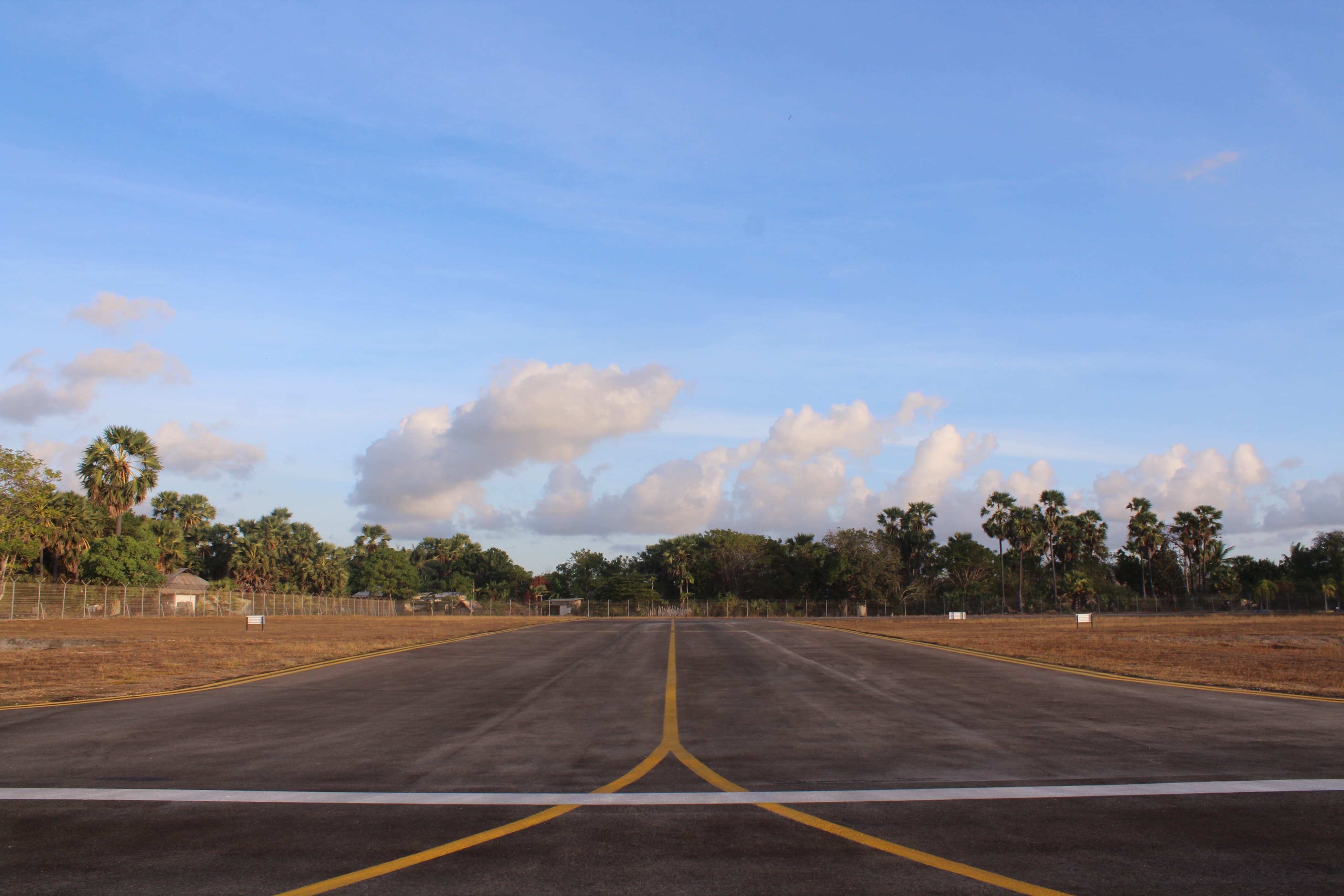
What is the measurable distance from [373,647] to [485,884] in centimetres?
2245

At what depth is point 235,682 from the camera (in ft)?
49.6

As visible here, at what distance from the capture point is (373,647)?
25219mm

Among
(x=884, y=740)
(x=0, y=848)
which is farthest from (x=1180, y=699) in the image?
(x=0, y=848)

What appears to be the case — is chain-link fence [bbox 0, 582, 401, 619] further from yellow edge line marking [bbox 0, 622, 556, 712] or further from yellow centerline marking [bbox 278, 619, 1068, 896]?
yellow centerline marking [bbox 278, 619, 1068, 896]

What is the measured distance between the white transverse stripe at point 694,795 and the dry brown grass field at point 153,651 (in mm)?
7376

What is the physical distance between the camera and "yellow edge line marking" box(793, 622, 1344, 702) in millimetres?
11938

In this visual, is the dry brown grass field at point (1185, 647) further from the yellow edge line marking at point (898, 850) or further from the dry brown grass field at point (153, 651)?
the dry brown grass field at point (153, 651)

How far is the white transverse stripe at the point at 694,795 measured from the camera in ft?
20.4

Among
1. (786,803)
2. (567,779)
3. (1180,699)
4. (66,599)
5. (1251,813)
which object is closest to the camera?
(1251,813)

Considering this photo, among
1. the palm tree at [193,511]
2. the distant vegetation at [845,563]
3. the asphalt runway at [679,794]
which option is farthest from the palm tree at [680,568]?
the asphalt runway at [679,794]

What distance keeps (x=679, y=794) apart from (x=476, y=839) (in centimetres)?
174

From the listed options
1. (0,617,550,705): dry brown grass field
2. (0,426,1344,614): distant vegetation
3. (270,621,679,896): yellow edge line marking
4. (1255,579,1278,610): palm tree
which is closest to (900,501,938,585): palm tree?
(0,426,1344,614): distant vegetation

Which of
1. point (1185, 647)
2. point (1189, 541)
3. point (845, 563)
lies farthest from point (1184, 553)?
point (1185, 647)

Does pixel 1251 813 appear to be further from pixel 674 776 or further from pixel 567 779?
pixel 567 779
